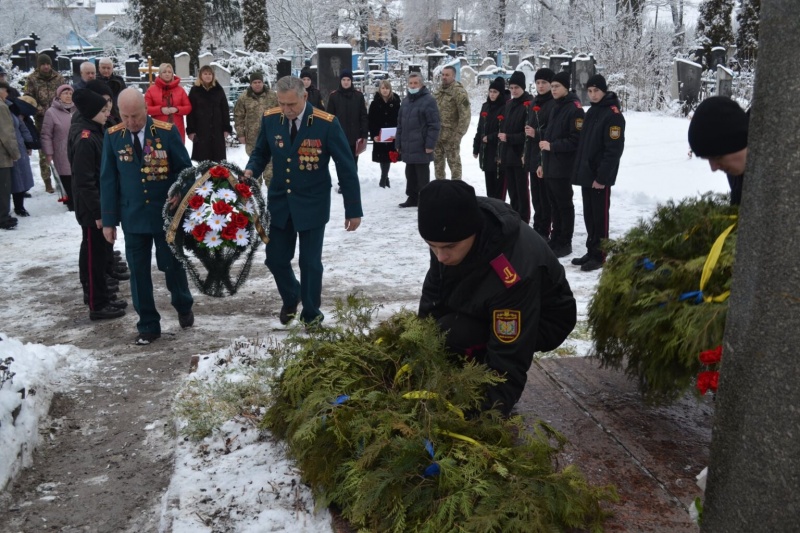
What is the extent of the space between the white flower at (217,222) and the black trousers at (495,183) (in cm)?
503

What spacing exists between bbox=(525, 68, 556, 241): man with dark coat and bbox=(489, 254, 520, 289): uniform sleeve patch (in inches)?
223

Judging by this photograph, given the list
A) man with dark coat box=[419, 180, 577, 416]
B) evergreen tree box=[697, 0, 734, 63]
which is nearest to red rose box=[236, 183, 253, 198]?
man with dark coat box=[419, 180, 577, 416]

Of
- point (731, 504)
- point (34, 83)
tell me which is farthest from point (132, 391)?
point (34, 83)

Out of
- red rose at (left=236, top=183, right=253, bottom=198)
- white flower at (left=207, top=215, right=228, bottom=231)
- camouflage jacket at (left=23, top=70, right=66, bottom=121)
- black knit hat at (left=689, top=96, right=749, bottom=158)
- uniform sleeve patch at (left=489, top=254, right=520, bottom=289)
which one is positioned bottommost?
white flower at (left=207, top=215, right=228, bottom=231)

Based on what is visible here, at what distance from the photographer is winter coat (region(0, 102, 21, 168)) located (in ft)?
32.7

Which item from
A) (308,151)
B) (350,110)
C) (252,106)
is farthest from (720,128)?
(350,110)

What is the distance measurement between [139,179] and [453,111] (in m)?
6.30

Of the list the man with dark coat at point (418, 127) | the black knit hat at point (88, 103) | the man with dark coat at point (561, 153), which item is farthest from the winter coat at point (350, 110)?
the black knit hat at point (88, 103)

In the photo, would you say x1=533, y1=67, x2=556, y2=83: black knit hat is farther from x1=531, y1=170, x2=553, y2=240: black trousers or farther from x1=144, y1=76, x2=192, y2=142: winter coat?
x1=144, y1=76, x2=192, y2=142: winter coat

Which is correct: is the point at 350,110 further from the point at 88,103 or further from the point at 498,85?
the point at 88,103

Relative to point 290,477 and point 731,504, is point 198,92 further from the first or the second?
point 731,504

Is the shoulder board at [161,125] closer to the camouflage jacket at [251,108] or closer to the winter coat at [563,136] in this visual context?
the winter coat at [563,136]

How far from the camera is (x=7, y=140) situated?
1007 centimetres

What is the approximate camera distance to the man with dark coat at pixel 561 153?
806 cm
